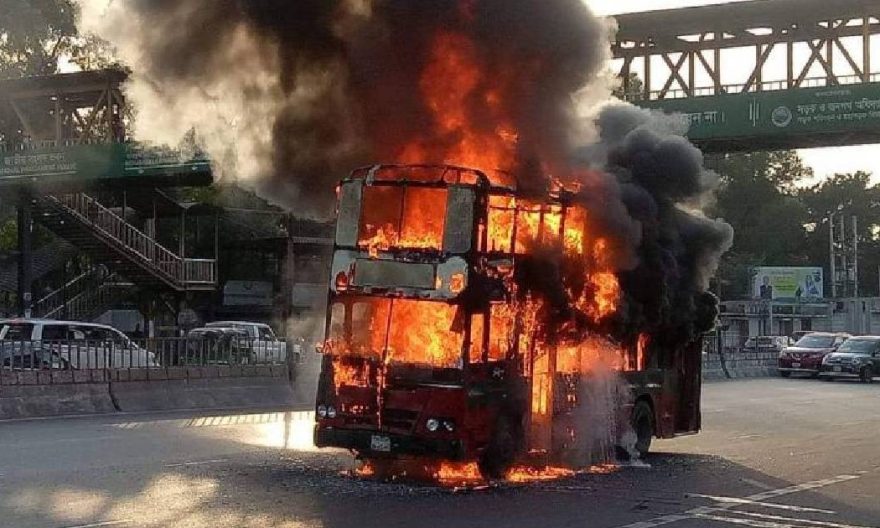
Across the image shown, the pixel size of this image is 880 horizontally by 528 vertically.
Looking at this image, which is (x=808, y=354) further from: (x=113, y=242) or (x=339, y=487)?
(x=339, y=487)

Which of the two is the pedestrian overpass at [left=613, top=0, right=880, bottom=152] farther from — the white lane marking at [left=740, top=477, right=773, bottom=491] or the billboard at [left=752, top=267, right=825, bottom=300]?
the billboard at [left=752, top=267, right=825, bottom=300]

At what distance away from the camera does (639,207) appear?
14.5 m

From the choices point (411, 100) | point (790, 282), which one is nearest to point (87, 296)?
point (411, 100)

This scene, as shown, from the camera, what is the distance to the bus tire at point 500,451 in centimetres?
1181

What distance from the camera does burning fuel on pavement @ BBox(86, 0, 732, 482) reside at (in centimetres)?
1164

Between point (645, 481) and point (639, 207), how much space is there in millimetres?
3415

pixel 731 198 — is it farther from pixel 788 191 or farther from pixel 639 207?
pixel 639 207

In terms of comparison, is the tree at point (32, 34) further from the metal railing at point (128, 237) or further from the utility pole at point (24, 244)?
the utility pole at point (24, 244)

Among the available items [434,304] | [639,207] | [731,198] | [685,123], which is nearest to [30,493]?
[434,304]

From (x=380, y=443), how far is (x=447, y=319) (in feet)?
4.47

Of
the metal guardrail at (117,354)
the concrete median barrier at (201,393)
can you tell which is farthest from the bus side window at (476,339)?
the concrete median barrier at (201,393)

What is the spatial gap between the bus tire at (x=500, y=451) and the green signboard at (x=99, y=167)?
72.7 feet

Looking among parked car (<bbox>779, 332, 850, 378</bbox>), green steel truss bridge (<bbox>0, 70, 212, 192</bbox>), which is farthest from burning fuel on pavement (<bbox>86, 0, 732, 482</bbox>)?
parked car (<bbox>779, 332, 850, 378</bbox>)

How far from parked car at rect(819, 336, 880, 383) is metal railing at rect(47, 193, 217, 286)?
21.4 meters
